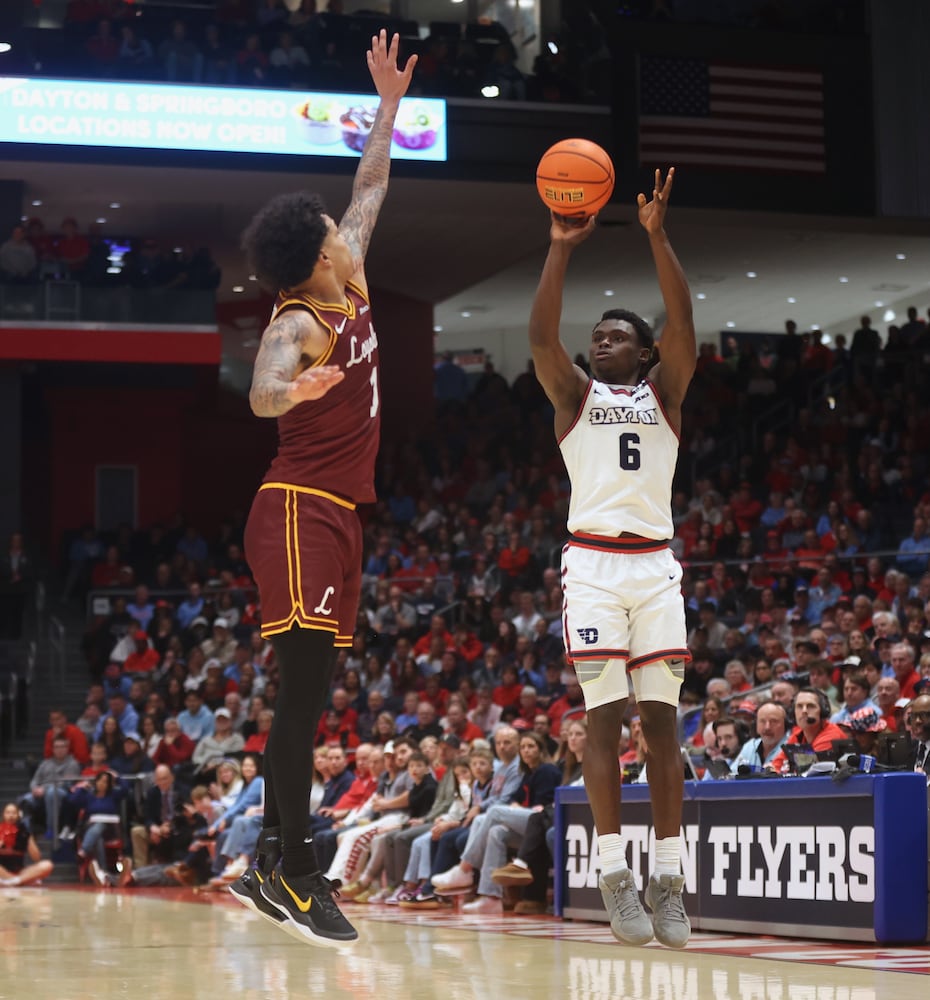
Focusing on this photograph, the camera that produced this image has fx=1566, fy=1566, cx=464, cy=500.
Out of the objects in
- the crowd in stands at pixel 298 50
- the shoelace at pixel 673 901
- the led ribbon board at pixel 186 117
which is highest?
the crowd in stands at pixel 298 50

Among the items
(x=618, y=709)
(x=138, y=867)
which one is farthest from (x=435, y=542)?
(x=618, y=709)

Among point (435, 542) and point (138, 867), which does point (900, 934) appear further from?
point (435, 542)

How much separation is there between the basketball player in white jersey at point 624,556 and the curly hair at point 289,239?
1.09m

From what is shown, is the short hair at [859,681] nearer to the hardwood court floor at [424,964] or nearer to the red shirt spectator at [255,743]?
the hardwood court floor at [424,964]

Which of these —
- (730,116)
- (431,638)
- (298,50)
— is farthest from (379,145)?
(730,116)

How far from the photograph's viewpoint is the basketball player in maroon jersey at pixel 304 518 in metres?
4.60

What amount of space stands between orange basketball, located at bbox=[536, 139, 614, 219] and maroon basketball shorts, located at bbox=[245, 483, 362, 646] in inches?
57.2

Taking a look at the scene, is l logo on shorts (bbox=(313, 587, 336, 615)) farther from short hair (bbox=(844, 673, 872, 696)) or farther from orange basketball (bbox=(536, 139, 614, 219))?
short hair (bbox=(844, 673, 872, 696))

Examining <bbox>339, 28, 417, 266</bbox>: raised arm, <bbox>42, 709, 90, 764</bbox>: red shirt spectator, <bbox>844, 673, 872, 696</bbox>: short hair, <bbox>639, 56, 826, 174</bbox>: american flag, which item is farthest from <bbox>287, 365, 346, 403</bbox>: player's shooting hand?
<bbox>639, 56, 826, 174</bbox>: american flag

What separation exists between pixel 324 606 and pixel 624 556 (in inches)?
53.1

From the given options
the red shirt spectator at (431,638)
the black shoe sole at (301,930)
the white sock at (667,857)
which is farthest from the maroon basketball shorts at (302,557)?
the red shirt spectator at (431,638)

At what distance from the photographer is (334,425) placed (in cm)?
484

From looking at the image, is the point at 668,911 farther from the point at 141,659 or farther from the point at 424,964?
the point at 141,659

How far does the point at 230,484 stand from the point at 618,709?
23605mm
